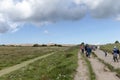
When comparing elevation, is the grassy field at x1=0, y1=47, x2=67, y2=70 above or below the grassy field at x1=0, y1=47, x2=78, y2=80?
above

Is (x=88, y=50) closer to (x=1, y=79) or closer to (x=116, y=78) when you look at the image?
(x=1, y=79)

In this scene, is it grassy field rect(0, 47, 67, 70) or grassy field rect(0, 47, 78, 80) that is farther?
grassy field rect(0, 47, 67, 70)

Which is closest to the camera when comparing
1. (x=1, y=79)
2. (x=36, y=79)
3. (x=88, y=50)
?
(x=36, y=79)

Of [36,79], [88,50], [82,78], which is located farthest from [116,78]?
[88,50]

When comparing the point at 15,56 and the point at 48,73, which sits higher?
the point at 15,56

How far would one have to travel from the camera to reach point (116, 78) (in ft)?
96.5

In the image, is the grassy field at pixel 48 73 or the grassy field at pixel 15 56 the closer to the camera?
the grassy field at pixel 48 73

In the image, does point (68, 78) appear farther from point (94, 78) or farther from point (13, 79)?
point (13, 79)

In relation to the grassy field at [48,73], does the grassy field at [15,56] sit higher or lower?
higher

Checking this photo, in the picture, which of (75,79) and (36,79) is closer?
(75,79)

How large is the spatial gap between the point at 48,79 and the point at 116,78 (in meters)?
5.76

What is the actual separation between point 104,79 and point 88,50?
33.4 m

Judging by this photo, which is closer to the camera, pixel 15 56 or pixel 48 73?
pixel 48 73

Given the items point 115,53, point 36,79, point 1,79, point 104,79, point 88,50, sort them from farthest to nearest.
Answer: point 88,50 < point 115,53 < point 1,79 < point 36,79 < point 104,79
